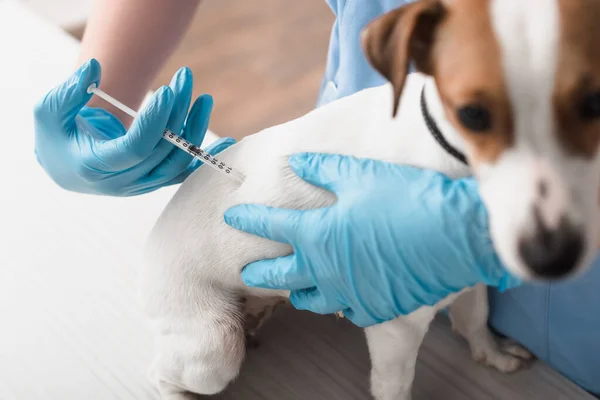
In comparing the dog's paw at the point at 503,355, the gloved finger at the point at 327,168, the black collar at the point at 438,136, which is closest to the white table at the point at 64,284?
the gloved finger at the point at 327,168

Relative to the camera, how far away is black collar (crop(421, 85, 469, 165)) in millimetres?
810

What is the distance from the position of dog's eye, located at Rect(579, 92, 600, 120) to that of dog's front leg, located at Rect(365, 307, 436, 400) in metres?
0.43

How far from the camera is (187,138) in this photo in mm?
1142

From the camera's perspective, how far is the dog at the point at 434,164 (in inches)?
24.3

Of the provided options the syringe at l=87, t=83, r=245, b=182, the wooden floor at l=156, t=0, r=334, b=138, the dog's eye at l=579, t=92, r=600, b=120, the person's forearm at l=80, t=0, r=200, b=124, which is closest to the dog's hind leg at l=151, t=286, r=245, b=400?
the syringe at l=87, t=83, r=245, b=182

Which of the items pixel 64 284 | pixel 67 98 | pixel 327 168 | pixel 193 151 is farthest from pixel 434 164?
pixel 64 284

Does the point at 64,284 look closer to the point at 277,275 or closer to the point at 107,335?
the point at 107,335

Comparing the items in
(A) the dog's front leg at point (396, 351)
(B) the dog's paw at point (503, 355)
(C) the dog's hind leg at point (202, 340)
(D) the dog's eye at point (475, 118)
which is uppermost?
(D) the dog's eye at point (475, 118)

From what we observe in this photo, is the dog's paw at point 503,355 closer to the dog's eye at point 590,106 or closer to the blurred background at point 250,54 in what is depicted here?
the dog's eye at point 590,106

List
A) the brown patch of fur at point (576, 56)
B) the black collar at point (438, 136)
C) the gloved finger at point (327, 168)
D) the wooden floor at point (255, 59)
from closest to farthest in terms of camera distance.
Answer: the brown patch of fur at point (576, 56)
the black collar at point (438, 136)
the gloved finger at point (327, 168)
the wooden floor at point (255, 59)

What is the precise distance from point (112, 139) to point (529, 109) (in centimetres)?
79

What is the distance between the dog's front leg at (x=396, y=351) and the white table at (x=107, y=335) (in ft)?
0.32

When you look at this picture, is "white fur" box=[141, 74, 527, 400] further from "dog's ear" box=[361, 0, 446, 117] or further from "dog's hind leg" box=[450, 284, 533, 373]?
"dog's ear" box=[361, 0, 446, 117]

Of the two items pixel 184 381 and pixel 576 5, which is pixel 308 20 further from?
pixel 576 5
